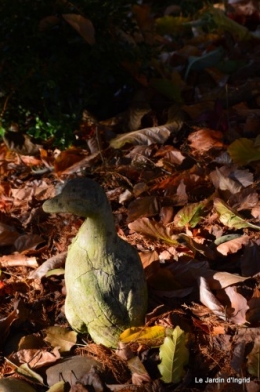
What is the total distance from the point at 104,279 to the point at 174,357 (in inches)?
13.4

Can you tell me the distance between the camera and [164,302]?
2.34m

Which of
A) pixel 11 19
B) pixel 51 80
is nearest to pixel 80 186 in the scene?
pixel 51 80

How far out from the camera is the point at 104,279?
6.88 feet

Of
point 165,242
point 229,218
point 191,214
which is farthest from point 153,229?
point 229,218

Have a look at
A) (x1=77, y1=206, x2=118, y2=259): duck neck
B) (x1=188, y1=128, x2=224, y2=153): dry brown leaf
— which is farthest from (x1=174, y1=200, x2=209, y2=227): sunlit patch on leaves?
(x1=77, y1=206, x2=118, y2=259): duck neck

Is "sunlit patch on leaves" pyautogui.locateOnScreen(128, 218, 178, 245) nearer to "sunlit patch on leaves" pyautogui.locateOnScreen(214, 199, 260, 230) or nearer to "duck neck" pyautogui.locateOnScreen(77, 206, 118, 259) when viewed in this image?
"sunlit patch on leaves" pyautogui.locateOnScreen(214, 199, 260, 230)

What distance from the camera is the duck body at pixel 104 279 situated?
6.81ft

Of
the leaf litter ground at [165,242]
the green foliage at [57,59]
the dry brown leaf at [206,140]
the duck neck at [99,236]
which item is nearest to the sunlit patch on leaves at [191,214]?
the leaf litter ground at [165,242]

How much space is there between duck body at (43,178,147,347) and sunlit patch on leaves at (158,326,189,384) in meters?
0.19

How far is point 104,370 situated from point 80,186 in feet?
2.12

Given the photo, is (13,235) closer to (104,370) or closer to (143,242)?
(143,242)

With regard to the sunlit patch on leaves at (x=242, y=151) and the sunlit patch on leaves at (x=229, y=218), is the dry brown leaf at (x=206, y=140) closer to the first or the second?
the sunlit patch on leaves at (x=242, y=151)

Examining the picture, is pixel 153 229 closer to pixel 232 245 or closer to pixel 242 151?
pixel 232 245

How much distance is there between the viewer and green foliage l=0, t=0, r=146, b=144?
3.32 meters
